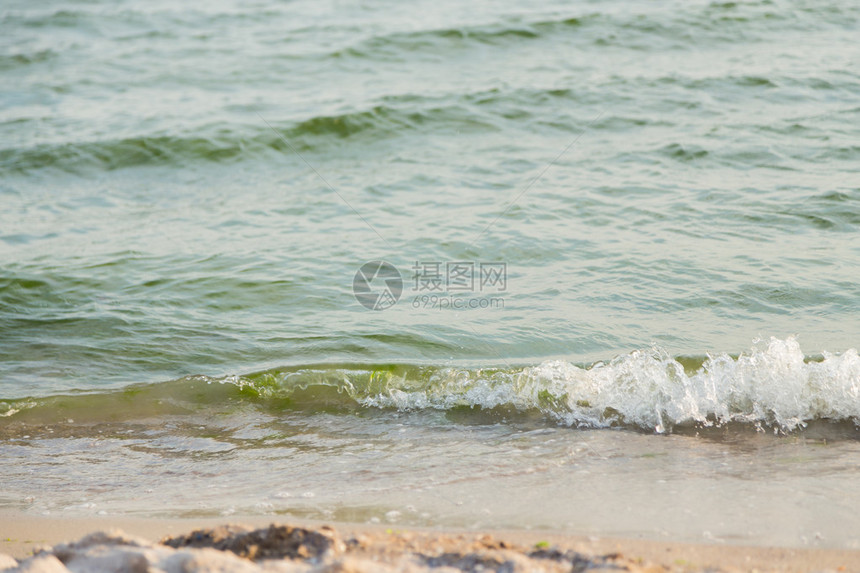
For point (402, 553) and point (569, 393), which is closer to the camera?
Answer: point (402, 553)

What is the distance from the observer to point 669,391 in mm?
4633

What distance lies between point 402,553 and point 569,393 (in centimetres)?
219

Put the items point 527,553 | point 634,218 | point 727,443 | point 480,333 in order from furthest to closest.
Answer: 1. point 634,218
2. point 480,333
3. point 727,443
4. point 527,553

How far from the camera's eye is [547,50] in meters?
11.7

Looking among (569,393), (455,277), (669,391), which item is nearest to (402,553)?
(569,393)

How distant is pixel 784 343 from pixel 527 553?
105 inches

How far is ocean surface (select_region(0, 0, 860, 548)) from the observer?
12.9 ft

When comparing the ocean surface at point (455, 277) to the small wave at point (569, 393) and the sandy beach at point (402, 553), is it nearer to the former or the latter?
the small wave at point (569, 393)

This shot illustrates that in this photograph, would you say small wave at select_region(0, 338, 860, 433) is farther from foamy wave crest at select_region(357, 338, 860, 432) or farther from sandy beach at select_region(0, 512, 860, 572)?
sandy beach at select_region(0, 512, 860, 572)

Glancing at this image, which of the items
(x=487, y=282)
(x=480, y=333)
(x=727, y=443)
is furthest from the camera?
(x=487, y=282)

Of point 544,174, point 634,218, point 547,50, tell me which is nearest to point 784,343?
point 634,218

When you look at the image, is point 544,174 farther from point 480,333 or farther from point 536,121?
point 480,333

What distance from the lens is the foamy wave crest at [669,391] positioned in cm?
444

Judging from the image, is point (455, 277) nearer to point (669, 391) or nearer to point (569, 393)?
point (569, 393)
